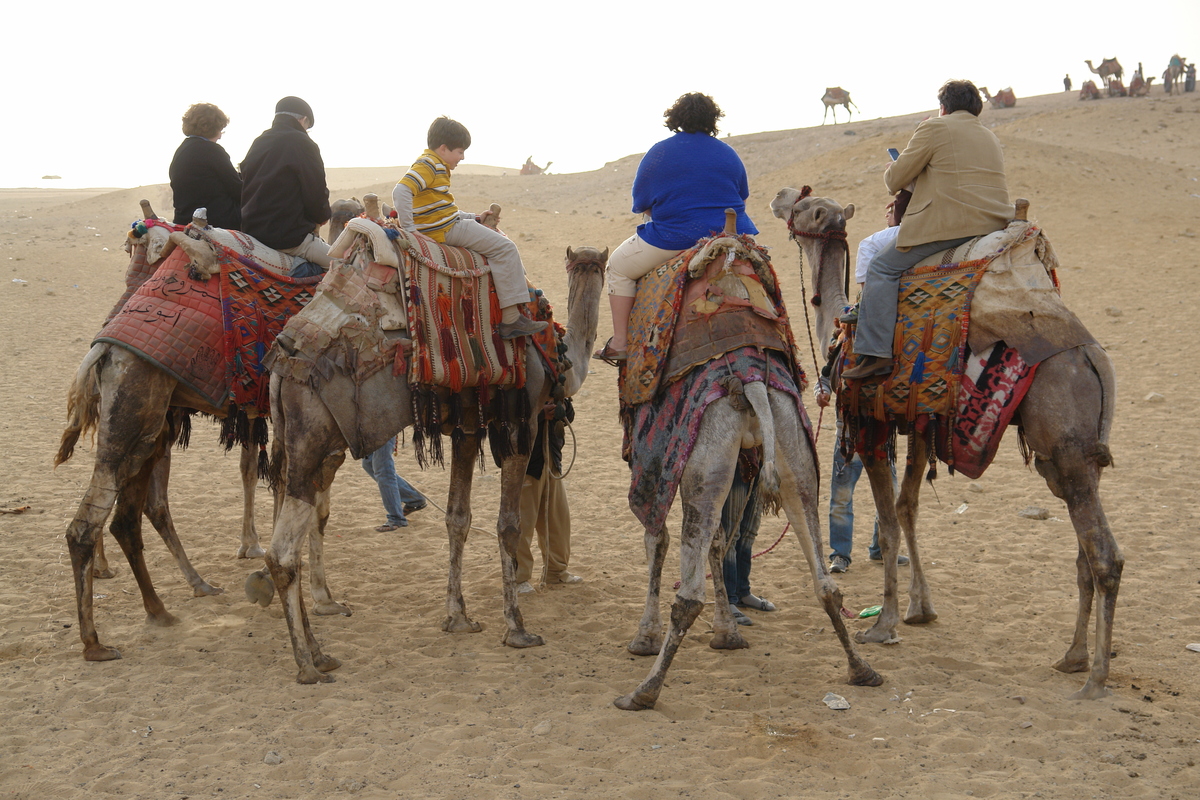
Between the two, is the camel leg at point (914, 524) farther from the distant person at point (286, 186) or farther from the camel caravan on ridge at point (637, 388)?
the distant person at point (286, 186)

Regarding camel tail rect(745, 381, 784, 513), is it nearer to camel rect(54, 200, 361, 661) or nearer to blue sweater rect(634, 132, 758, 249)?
blue sweater rect(634, 132, 758, 249)

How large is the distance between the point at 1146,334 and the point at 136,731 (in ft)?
47.0

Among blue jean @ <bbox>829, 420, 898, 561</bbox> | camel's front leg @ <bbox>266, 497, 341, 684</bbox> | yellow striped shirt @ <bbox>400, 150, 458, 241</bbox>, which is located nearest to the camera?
camel's front leg @ <bbox>266, 497, 341, 684</bbox>

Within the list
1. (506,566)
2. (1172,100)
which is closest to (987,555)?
(506,566)

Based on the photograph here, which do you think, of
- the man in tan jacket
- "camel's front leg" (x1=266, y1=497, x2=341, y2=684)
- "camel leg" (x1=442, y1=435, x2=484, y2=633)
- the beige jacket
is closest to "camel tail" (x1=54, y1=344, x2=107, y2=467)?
"camel's front leg" (x1=266, y1=497, x2=341, y2=684)

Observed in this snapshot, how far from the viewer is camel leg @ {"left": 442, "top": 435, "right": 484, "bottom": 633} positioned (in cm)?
596

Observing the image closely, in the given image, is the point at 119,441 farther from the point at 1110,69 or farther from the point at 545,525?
the point at 1110,69

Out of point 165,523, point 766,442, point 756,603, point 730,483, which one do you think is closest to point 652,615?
point 756,603

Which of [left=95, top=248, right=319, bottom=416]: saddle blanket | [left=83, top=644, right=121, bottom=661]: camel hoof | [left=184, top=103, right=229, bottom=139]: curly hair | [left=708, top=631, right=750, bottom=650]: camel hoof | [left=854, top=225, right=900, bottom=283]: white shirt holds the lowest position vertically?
[left=708, top=631, right=750, bottom=650]: camel hoof

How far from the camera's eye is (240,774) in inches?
161

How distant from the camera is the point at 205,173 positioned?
652cm

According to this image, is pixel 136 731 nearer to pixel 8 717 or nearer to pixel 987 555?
pixel 8 717

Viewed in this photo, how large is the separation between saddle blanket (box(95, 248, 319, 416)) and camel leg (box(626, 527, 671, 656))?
8.93 ft

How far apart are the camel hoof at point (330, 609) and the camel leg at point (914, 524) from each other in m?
3.64
